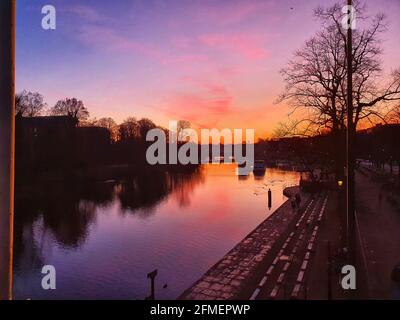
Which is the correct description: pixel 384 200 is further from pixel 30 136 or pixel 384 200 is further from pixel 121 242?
pixel 30 136

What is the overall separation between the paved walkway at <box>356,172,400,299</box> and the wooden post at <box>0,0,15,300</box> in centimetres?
921

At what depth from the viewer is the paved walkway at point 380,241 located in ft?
32.5

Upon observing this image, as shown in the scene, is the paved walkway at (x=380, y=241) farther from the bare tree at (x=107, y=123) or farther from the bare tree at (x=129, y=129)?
the bare tree at (x=107, y=123)

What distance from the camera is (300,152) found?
33.2 metres

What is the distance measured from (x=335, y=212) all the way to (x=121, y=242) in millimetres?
15224

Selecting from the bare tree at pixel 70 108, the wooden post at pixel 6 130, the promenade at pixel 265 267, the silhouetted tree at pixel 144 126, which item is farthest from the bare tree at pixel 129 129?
the wooden post at pixel 6 130

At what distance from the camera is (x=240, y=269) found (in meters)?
13.5

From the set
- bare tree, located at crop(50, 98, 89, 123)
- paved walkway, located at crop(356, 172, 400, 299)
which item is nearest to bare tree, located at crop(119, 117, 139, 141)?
bare tree, located at crop(50, 98, 89, 123)

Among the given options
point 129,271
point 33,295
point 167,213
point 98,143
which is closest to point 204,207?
point 167,213

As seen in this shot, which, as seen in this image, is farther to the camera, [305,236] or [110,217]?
[110,217]

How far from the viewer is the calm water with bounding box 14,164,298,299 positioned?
14186 mm

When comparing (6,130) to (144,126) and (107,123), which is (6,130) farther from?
(107,123)

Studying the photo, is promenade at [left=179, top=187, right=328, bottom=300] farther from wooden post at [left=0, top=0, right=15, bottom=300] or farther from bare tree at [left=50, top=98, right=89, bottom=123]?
bare tree at [left=50, top=98, right=89, bottom=123]

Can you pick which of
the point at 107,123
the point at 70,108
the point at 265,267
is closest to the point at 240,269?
the point at 265,267
